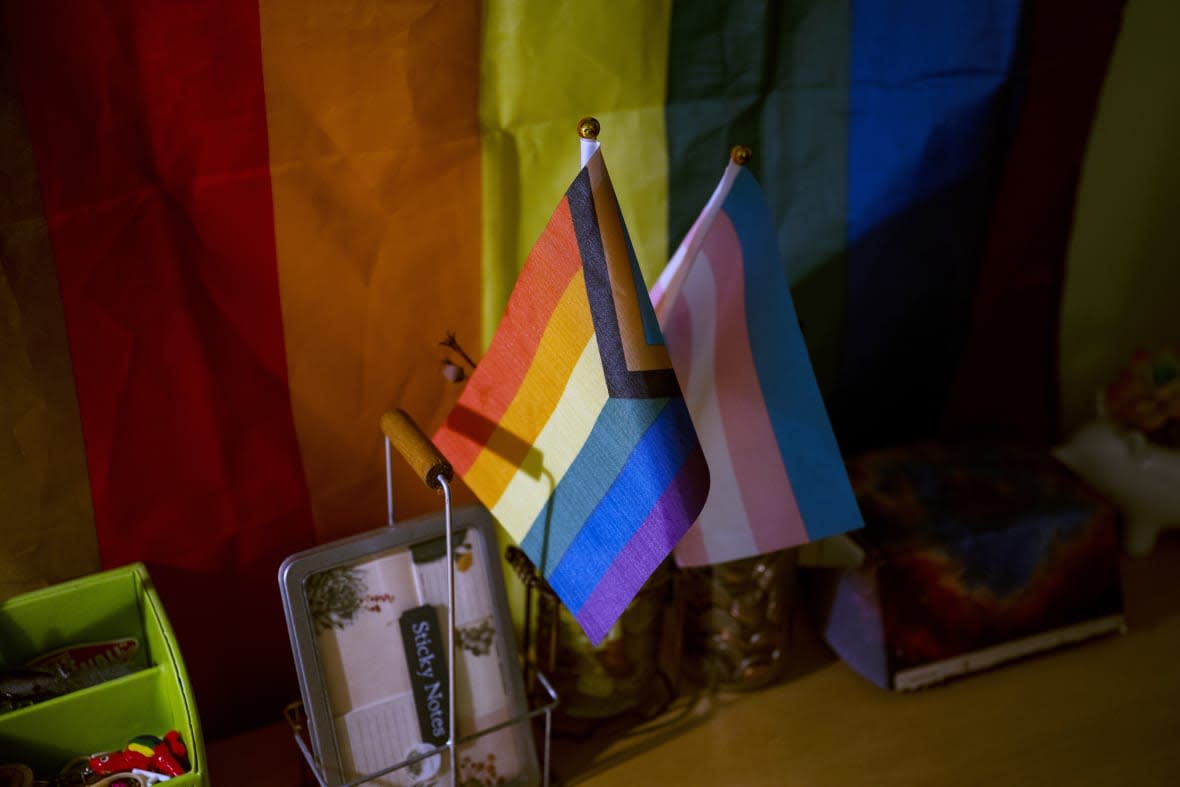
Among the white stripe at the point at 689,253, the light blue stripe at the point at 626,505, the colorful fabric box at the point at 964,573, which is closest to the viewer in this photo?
the light blue stripe at the point at 626,505

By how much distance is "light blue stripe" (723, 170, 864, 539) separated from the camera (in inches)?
32.6

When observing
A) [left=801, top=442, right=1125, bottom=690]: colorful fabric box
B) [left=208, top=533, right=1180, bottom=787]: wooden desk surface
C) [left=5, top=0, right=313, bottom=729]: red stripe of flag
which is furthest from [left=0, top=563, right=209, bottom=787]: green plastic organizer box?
[left=801, top=442, right=1125, bottom=690]: colorful fabric box

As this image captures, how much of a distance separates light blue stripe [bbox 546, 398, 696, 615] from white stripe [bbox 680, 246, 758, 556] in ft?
0.40

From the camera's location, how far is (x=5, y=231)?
71cm

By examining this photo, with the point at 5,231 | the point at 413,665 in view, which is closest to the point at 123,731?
the point at 413,665

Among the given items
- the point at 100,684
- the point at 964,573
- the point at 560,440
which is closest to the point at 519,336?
the point at 560,440

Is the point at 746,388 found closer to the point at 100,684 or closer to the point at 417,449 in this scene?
the point at 417,449

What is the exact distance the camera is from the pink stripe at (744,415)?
2.73 feet

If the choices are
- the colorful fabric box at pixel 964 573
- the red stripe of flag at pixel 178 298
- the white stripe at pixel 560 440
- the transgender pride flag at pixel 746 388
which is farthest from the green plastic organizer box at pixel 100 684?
the colorful fabric box at pixel 964 573

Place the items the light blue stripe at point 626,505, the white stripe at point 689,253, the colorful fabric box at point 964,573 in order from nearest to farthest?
the light blue stripe at point 626,505, the white stripe at point 689,253, the colorful fabric box at point 964,573

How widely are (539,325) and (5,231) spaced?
0.40 metres

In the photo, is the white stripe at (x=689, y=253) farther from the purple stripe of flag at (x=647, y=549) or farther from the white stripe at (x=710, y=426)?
the purple stripe of flag at (x=647, y=549)

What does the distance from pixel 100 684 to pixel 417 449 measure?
31 cm

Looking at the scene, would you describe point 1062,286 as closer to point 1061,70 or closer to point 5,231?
point 1061,70
